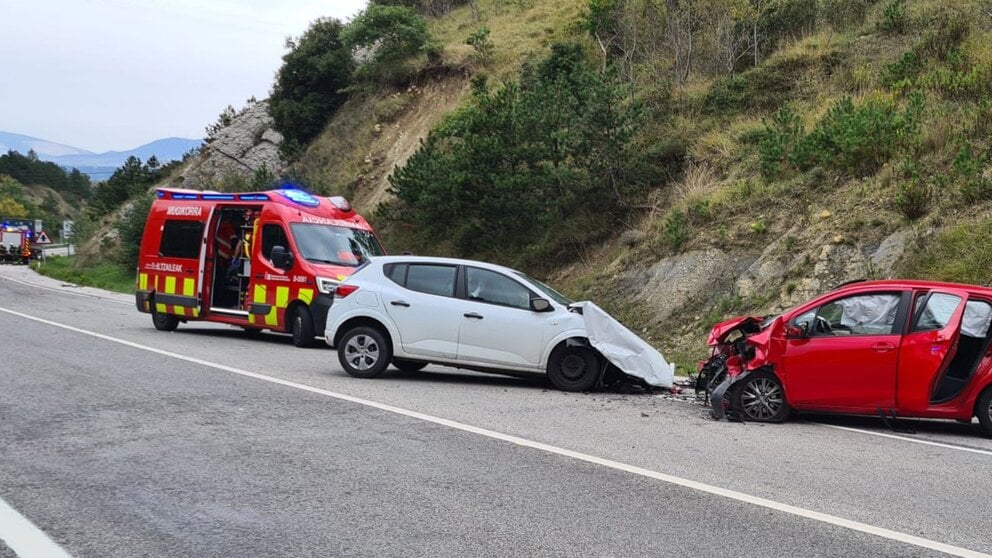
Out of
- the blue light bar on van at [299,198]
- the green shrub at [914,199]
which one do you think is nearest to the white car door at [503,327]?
the blue light bar on van at [299,198]

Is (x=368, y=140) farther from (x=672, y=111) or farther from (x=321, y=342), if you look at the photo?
(x=321, y=342)

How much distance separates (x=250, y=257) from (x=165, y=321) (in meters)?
2.53

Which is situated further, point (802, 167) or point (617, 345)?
point (802, 167)

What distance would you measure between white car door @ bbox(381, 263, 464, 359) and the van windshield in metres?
4.23

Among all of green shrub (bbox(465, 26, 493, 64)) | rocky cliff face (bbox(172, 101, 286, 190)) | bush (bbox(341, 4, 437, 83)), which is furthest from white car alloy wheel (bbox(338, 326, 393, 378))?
rocky cliff face (bbox(172, 101, 286, 190))

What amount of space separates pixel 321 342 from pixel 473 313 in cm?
573

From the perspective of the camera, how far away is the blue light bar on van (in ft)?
51.0

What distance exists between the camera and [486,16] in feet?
124

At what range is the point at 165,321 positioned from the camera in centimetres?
1645

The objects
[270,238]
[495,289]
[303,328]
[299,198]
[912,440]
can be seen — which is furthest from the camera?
[299,198]

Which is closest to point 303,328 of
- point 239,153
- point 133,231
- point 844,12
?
point 844,12

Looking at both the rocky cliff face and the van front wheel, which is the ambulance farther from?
the rocky cliff face

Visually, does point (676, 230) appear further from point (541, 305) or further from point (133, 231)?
point (133, 231)

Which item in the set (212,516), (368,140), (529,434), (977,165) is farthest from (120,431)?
(368,140)
